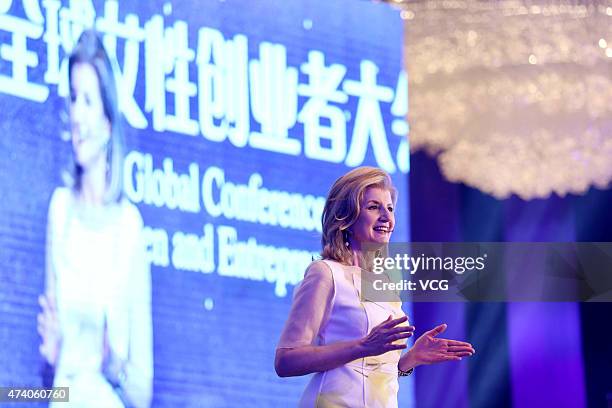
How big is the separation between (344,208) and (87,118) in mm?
1863

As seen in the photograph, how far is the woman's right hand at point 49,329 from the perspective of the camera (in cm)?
378

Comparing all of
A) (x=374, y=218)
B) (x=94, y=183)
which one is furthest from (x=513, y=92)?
(x=374, y=218)

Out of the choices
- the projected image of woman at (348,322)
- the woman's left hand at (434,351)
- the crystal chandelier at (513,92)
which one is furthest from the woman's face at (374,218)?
the crystal chandelier at (513,92)

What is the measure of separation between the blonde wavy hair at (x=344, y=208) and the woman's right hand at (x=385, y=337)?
262 millimetres

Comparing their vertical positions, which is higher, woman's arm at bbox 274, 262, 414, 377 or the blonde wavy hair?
the blonde wavy hair

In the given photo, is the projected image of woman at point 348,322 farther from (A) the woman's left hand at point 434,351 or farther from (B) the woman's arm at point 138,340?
(B) the woman's arm at point 138,340

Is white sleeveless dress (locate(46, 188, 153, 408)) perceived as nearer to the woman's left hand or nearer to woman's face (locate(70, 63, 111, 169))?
woman's face (locate(70, 63, 111, 169))

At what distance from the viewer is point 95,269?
156 inches

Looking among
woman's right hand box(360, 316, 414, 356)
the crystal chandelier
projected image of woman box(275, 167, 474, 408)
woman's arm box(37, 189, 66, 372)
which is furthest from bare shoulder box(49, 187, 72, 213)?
woman's right hand box(360, 316, 414, 356)

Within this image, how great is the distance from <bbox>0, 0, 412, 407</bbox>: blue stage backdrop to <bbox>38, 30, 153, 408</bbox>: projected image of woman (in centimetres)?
5

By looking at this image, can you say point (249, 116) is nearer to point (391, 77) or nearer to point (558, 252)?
point (391, 77)

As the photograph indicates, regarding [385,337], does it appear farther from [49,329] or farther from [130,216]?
[130,216]

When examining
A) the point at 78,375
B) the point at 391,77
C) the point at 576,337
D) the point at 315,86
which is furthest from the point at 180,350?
the point at 576,337

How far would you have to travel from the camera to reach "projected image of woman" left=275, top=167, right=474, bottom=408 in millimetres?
2289
